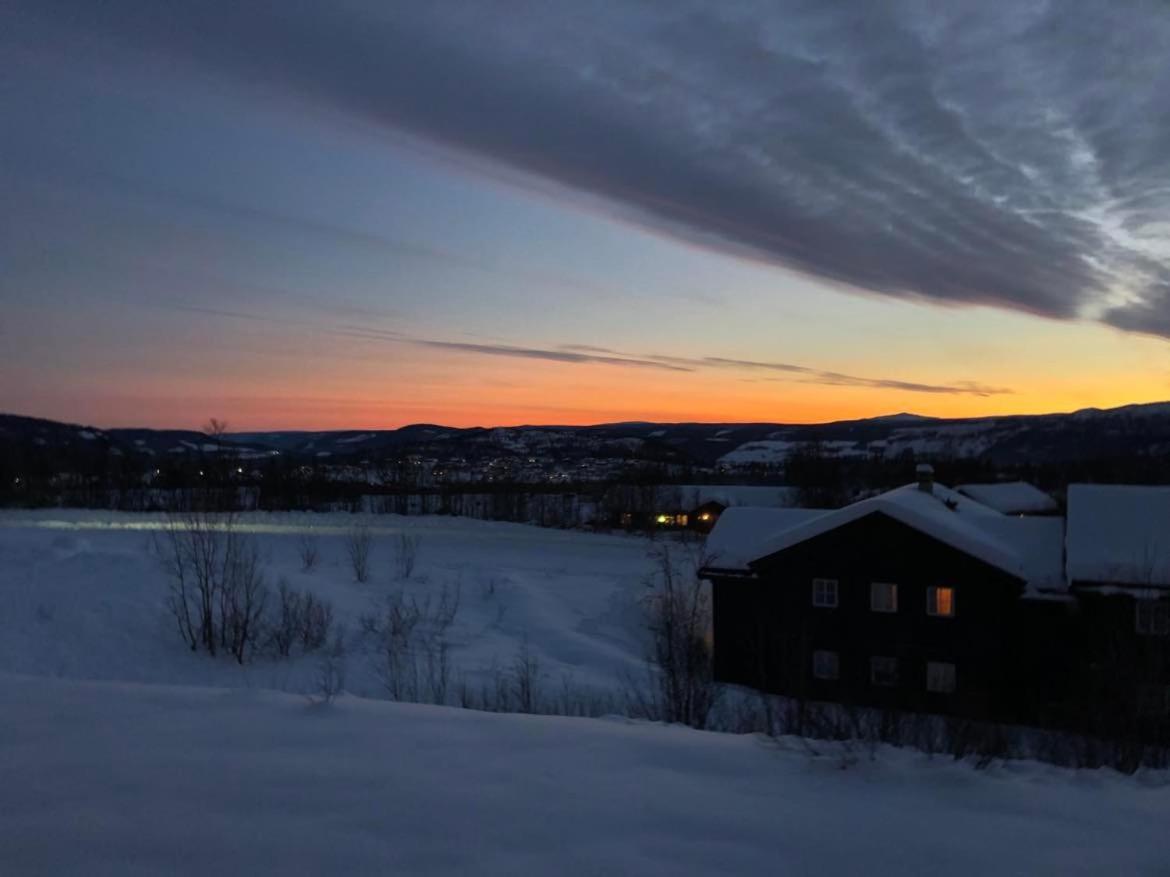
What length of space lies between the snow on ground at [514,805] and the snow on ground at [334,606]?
44.7ft

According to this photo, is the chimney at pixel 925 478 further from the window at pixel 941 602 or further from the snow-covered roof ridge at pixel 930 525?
the window at pixel 941 602

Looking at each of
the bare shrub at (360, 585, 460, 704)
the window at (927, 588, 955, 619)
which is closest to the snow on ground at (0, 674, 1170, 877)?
the bare shrub at (360, 585, 460, 704)

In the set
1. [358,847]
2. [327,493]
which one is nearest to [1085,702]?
[358,847]

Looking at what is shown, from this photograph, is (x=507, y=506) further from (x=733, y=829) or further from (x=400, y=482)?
(x=733, y=829)

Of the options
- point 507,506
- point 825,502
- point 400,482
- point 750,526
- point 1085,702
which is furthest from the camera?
point 400,482

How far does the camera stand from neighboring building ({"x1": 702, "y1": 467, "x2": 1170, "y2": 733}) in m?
19.6

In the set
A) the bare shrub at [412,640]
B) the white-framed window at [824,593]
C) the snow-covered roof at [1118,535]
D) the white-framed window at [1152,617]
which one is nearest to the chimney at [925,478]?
the snow-covered roof at [1118,535]

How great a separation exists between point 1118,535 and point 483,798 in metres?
21.1

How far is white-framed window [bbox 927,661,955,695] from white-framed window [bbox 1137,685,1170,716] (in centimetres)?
586

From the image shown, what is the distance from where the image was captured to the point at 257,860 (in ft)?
12.1

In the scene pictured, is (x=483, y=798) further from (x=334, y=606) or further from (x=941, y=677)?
(x=334, y=606)

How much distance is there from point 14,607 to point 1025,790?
26817mm

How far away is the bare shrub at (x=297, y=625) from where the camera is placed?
22703mm

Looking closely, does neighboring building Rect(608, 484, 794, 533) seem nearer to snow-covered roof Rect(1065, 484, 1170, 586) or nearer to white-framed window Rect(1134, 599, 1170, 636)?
snow-covered roof Rect(1065, 484, 1170, 586)
